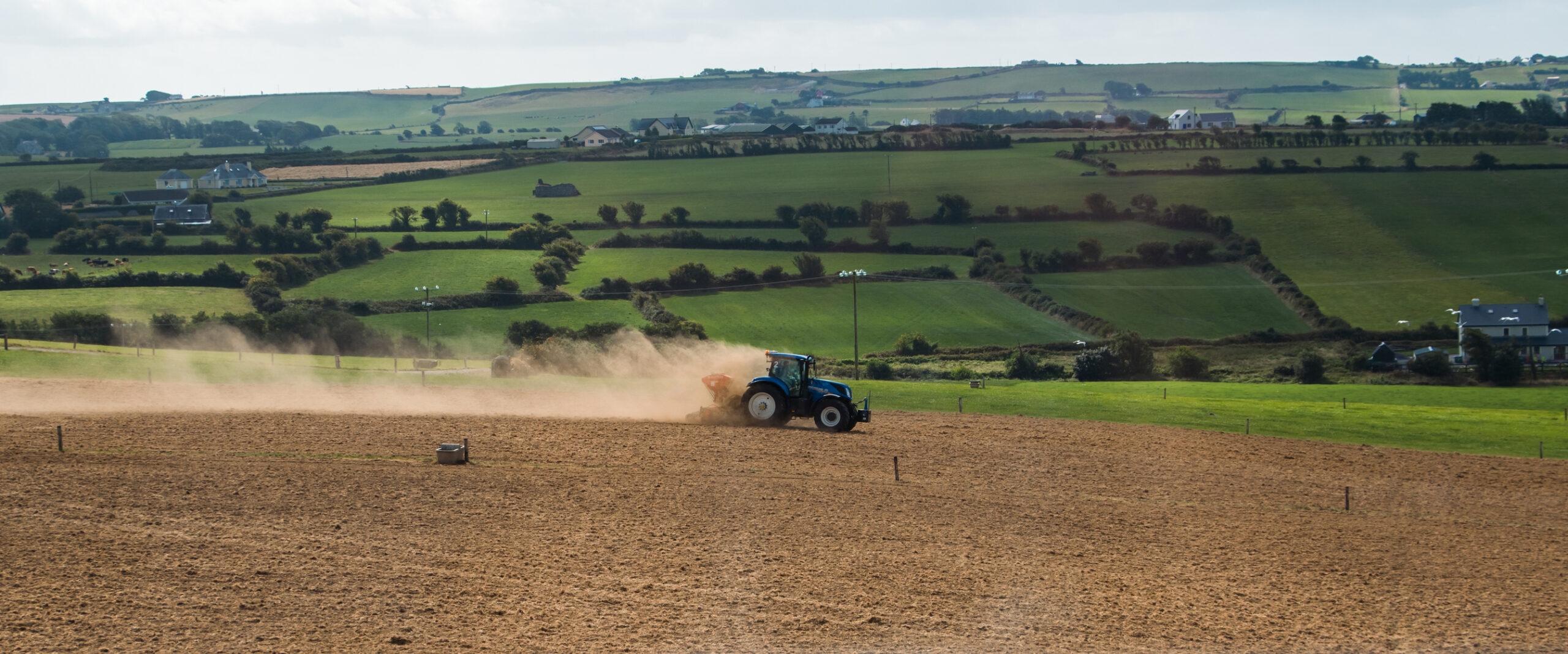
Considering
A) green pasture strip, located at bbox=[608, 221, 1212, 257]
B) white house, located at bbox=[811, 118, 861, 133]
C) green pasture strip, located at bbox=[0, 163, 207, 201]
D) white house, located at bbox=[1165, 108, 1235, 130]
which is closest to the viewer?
green pasture strip, located at bbox=[608, 221, 1212, 257]

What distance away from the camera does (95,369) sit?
4503 centimetres

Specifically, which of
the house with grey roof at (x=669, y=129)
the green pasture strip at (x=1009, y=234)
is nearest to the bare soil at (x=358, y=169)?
the house with grey roof at (x=669, y=129)

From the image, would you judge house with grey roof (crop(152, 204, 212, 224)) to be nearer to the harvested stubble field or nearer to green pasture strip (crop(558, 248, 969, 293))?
green pasture strip (crop(558, 248, 969, 293))

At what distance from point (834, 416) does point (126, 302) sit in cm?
6489

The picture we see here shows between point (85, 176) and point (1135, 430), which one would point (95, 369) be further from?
point (85, 176)

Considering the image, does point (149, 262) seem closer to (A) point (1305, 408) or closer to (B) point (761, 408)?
(B) point (761, 408)

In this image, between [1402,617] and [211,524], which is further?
[211,524]

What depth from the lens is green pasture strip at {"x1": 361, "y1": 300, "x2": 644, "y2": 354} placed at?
237ft

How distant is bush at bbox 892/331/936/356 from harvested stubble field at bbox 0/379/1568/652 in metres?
37.5

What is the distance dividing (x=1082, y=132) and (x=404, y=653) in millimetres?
126761

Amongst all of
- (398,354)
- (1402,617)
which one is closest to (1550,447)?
(1402,617)

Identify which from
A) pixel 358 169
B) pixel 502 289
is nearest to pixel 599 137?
pixel 358 169

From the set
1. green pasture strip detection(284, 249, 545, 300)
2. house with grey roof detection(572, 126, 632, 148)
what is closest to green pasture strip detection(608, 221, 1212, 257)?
green pasture strip detection(284, 249, 545, 300)

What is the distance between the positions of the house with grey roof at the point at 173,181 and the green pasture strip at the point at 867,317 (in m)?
77.1
